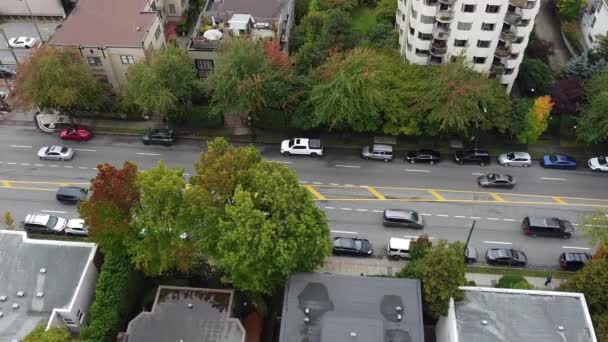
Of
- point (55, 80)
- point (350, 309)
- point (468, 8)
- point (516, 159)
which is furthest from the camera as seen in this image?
point (516, 159)

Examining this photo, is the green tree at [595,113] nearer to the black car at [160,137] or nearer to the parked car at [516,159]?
the parked car at [516,159]

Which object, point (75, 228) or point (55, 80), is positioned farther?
point (55, 80)

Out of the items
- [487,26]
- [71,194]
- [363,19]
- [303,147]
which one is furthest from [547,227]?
[71,194]

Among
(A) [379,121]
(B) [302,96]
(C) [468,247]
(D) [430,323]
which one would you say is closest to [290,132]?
(B) [302,96]

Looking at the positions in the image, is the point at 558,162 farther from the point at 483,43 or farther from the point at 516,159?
the point at 483,43

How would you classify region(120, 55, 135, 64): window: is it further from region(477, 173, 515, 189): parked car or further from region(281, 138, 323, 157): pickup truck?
region(477, 173, 515, 189): parked car
